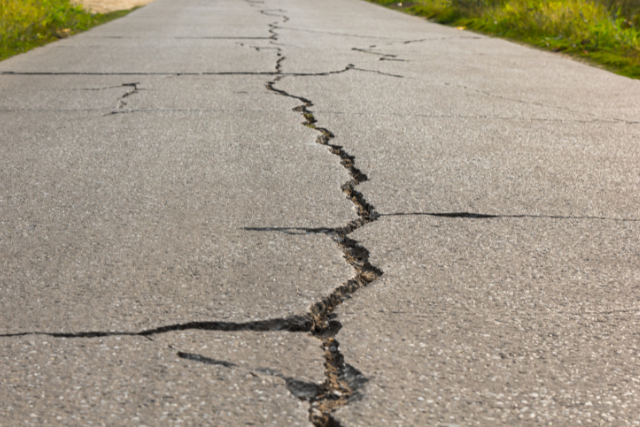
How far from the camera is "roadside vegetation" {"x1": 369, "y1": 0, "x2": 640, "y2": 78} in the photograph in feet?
28.7

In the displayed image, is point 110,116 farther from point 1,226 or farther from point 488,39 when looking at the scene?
point 488,39

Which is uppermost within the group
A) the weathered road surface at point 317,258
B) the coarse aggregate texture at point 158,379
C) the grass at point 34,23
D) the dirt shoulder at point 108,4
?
the dirt shoulder at point 108,4

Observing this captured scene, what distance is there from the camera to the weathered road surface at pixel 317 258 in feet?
5.95

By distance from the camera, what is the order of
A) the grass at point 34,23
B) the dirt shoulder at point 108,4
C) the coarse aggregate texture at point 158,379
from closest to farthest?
the coarse aggregate texture at point 158,379 → the grass at point 34,23 → the dirt shoulder at point 108,4

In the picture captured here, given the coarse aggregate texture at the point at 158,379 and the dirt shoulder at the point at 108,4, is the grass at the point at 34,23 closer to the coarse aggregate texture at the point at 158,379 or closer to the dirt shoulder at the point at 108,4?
the dirt shoulder at the point at 108,4

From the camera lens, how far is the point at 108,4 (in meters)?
17.0

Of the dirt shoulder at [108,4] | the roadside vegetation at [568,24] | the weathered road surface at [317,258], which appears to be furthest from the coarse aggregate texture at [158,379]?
the dirt shoulder at [108,4]

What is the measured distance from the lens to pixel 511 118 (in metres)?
5.19

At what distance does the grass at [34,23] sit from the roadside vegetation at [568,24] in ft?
24.2

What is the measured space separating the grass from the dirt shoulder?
3.98 meters

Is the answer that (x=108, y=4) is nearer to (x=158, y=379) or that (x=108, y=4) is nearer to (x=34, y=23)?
(x=34, y=23)

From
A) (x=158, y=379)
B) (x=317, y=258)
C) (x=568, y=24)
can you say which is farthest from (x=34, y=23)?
(x=158, y=379)

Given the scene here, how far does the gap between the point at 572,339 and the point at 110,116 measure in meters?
4.02

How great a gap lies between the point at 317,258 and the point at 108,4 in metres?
16.4
